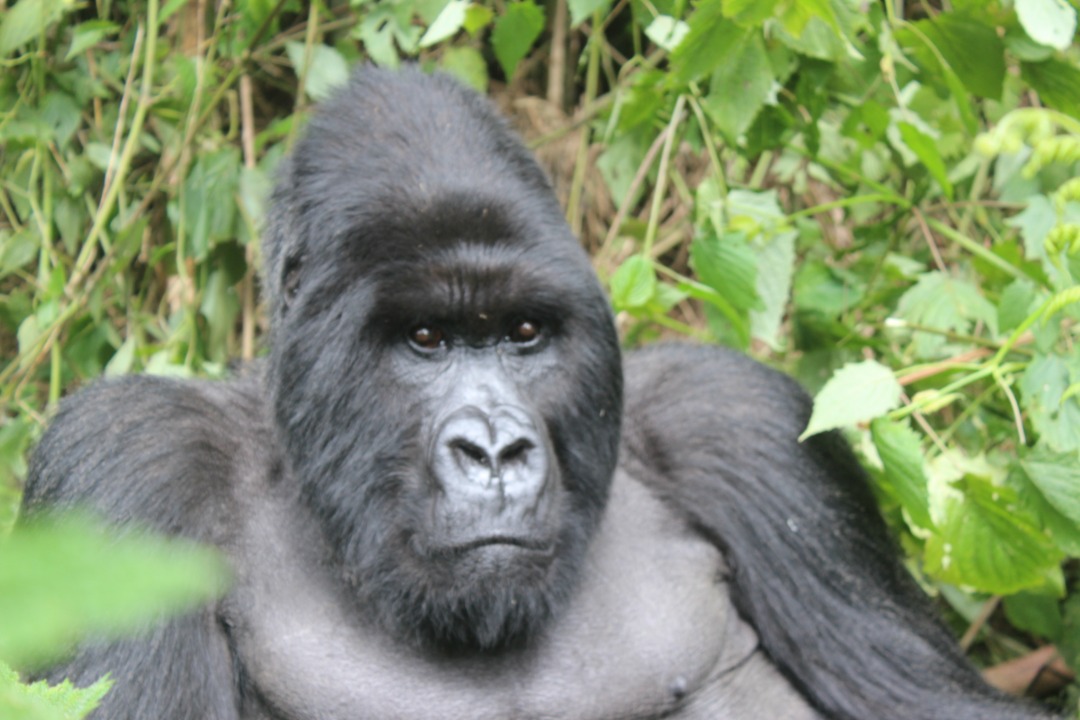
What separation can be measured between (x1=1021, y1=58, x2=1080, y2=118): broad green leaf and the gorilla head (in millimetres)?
1414

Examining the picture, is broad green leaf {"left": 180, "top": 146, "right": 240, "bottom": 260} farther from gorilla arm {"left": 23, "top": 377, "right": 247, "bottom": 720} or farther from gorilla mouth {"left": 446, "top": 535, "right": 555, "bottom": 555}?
gorilla mouth {"left": 446, "top": 535, "right": 555, "bottom": 555}

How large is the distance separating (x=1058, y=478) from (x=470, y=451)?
4.11 feet

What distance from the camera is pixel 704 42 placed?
2.74 m

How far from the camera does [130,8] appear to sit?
13.9 ft

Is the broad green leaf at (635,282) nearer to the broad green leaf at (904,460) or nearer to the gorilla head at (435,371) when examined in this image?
Result: the gorilla head at (435,371)

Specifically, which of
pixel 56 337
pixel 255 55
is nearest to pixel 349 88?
pixel 255 55

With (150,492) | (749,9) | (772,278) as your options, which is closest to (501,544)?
(150,492)

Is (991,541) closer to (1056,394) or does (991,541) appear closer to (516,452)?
(1056,394)

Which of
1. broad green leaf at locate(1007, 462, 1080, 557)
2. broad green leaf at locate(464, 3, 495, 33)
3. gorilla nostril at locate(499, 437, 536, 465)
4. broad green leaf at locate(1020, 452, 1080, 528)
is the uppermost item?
gorilla nostril at locate(499, 437, 536, 465)

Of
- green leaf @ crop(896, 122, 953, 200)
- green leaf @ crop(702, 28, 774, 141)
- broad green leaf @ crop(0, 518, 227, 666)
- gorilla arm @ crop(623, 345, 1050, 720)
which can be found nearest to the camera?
broad green leaf @ crop(0, 518, 227, 666)

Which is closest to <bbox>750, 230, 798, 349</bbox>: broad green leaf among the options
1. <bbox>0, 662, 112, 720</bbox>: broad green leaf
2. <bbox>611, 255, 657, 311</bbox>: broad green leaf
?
<bbox>611, 255, 657, 311</bbox>: broad green leaf

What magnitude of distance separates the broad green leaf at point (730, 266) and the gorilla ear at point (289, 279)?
3.64ft

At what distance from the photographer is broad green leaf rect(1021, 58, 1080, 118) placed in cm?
310

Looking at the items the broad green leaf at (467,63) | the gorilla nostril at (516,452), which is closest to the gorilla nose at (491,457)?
the gorilla nostril at (516,452)
